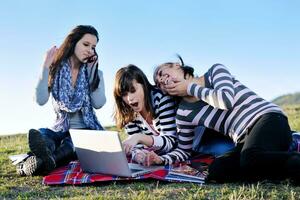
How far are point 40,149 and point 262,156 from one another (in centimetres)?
262

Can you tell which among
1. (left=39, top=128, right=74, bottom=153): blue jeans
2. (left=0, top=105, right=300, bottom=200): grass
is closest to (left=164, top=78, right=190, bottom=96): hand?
(left=0, top=105, right=300, bottom=200): grass

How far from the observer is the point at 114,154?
17.3ft

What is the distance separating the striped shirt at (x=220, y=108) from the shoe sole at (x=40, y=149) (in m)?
1.35

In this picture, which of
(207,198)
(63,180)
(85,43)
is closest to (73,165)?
(63,180)

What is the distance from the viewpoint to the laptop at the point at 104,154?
5.22 meters

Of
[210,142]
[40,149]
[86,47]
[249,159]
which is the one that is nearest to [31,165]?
[40,149]

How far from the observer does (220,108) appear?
5422 mm

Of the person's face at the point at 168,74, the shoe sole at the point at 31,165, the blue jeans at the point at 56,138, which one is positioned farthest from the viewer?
the blue jeans at the point at 56,138

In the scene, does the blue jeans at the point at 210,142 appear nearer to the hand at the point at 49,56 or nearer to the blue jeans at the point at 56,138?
the blue jeans at the point at 56,138

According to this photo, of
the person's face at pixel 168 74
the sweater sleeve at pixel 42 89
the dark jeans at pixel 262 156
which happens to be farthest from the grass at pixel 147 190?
the sweater sleeve at pixel 42 89

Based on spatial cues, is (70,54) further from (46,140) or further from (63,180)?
(63,180)

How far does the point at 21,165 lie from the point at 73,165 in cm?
64

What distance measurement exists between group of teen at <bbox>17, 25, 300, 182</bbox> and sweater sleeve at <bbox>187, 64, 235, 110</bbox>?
10 millimetres

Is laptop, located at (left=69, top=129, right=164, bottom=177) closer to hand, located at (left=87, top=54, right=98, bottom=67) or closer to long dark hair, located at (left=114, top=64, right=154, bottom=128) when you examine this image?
long dark hair, located at (left=114, top=64, right=154, bottom=128)
